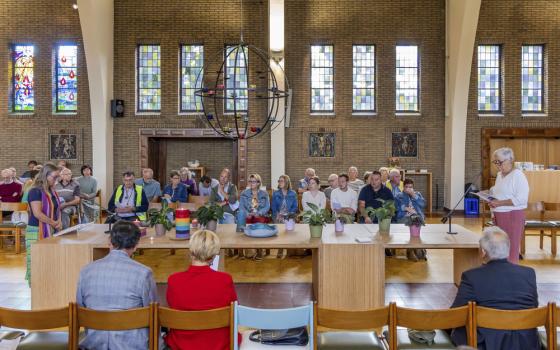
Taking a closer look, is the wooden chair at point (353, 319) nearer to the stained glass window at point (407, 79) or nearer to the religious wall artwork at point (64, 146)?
the stained glass window at point (407, 79)

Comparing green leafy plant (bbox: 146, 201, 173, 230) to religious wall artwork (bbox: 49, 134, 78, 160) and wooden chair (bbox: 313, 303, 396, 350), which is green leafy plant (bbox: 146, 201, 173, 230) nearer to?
wooden chair (bbox: 313, 303, 396, 350)

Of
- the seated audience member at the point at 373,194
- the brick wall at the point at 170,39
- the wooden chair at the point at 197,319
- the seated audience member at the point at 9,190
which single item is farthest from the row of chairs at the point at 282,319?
the brick wall at the point at 170,39

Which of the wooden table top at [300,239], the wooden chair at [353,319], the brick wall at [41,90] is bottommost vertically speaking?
the wooden chair at [353,319]

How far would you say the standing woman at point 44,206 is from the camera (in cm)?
598

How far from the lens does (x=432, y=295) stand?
6172 millimetres

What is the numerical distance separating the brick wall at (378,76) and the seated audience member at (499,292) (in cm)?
1171

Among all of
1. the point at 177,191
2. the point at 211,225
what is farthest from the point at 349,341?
the point at 177,191

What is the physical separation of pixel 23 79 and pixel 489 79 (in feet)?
44.0

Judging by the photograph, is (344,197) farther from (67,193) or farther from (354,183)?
(67,193)

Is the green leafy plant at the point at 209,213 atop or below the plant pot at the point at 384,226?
atop

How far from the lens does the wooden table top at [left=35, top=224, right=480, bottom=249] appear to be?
16.8 feet

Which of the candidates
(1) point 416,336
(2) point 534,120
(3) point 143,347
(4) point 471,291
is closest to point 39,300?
(3) point 143,347

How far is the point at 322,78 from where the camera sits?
15.0 meters

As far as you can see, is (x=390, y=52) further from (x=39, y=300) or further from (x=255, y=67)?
(x=39, y=300)
